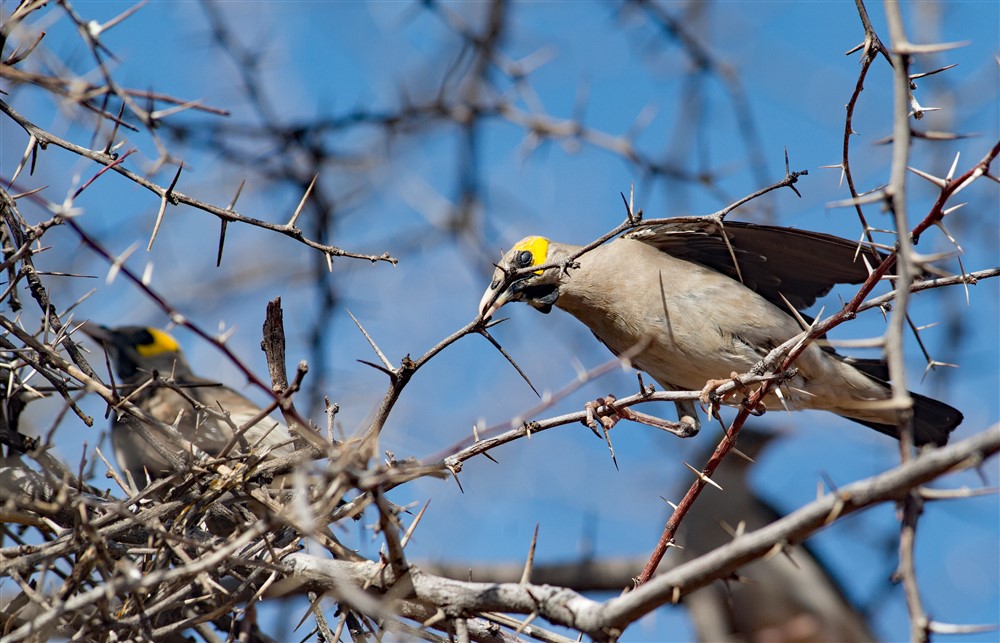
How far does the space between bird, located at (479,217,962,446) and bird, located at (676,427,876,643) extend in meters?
3.01

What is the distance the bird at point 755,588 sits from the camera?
7.87m

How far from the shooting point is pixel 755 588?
838cm

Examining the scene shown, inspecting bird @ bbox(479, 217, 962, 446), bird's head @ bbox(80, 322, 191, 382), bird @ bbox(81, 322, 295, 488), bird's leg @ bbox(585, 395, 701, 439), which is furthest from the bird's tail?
bird's head @ bbox(80, 322, 191, 382)

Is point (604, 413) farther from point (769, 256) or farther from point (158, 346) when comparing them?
point (158, 346)

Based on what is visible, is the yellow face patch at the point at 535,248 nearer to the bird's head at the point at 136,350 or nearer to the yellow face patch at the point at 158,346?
the bird's head at the point at 136,350

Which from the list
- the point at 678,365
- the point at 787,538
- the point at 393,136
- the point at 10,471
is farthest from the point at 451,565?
the point at 787,538

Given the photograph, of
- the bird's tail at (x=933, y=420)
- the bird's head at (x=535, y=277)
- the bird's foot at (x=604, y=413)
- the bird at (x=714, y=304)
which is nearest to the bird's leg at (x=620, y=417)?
the bird's foot at (x=604, y=413)

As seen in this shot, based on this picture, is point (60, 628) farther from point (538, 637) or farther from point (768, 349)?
point (768, 349)

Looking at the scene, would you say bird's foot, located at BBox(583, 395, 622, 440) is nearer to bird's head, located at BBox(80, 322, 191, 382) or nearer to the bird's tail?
the bird's tail

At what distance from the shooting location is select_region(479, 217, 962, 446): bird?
187 inches

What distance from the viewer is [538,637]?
2.67 meters

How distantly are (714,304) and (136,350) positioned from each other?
4.12 m

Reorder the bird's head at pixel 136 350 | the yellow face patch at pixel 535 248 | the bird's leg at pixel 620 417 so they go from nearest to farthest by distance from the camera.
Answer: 1. the bird's leg at pixel 620 417
2. the yellow face patch at pixel 535 248
3. the bird's head at pixel 136 350

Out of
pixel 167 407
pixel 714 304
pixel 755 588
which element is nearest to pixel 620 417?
pixel 714 304
